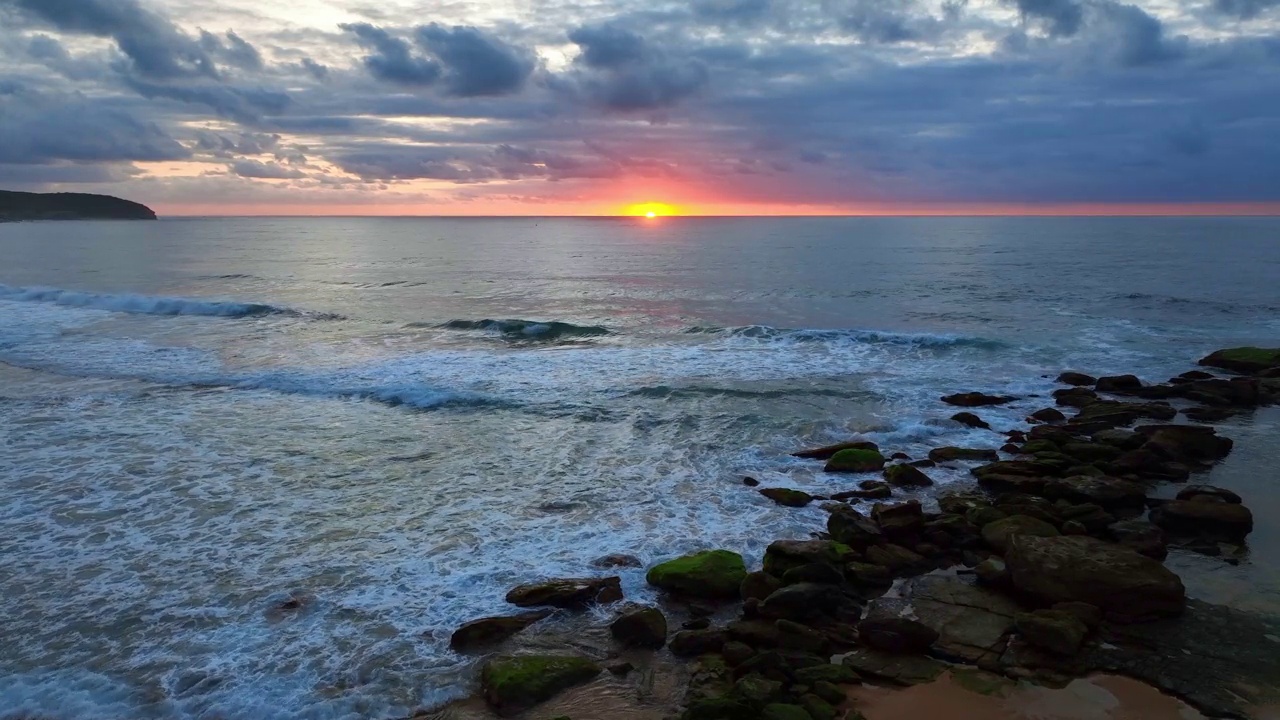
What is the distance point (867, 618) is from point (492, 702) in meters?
4.61

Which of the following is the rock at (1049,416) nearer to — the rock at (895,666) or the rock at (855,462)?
the rock at (855,462)

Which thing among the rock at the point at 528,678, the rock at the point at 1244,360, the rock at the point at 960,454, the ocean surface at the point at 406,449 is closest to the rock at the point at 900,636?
the ocean surface at the point at 406,449

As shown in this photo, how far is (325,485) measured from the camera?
14750mm

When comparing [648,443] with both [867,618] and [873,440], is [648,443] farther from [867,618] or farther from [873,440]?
[867,618]

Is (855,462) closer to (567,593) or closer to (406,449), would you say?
(567,593)

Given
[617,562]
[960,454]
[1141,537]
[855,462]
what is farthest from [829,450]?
[617,562]

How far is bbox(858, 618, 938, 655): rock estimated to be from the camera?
30.4ft

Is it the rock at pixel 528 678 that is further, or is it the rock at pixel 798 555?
the rock at pixel 798 555

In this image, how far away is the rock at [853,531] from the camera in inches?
474

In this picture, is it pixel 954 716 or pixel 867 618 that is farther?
pixel 867 618

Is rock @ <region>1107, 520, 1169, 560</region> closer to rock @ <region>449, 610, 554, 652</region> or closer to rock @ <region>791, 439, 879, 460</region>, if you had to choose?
rock @ <region>791, 439, 879, 460</region>

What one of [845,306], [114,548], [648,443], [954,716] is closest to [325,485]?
[114,548]

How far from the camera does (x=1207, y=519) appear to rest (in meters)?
12.4

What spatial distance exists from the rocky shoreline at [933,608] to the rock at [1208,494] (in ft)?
0.13
